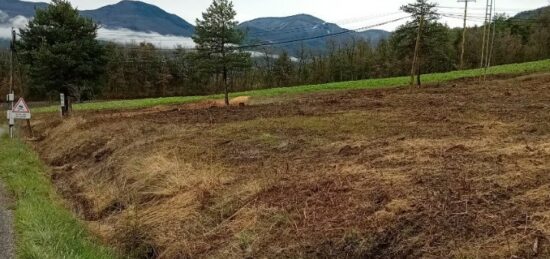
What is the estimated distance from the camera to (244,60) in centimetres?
3456

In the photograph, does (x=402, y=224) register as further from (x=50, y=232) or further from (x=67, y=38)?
(x=67, y=38)

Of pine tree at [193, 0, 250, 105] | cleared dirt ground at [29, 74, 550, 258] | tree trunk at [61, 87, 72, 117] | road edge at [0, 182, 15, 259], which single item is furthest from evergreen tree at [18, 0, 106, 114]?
road edge at [0, 182, 15, 259]

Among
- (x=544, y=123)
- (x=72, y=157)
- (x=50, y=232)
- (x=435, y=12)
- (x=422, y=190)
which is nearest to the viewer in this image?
(x=422, y=190)

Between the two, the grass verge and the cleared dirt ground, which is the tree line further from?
the grass verge

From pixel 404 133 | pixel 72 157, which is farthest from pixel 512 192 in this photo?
pixel 72 157

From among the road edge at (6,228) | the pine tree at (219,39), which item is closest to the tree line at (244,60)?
the pine tree at (219,39)

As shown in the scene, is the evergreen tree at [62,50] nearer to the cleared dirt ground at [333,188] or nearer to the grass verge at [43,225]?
the cleared dirt ground at [333,188]

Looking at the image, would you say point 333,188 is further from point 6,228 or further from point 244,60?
point 244,60

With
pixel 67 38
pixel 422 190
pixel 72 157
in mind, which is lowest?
pixel 72 157

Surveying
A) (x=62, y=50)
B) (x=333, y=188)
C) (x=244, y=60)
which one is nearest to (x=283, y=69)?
(x=244, y=60)

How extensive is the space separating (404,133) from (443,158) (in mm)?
3843

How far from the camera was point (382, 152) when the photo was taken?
9.98m

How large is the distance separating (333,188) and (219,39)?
27.2 m

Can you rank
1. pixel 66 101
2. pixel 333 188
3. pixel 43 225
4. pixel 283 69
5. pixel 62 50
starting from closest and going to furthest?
pixel 333 188 → pixel 43 225 → pixel 62 50 → pixel 66 101 → pixel 283 69
